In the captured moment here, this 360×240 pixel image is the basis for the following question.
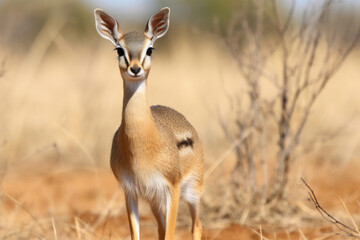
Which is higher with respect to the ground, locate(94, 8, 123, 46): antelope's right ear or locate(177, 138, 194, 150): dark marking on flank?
locate(94, 8, 123, 46): antelope's right ear

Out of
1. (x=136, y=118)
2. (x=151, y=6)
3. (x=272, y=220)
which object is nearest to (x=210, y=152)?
(x=272, y=220)

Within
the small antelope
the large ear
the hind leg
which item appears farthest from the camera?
the hind leg

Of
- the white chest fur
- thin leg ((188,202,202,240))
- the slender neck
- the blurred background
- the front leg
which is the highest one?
the slender neck

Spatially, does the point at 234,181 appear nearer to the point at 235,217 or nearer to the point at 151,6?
the point at 235,217

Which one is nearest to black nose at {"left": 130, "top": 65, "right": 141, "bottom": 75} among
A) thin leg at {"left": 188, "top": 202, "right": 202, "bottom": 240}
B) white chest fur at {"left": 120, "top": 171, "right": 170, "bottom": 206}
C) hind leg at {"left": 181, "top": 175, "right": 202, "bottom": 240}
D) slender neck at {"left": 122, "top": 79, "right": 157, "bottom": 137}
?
slender neck at {"left": 122, "top": 79, "right": 157, "bottom": 137}

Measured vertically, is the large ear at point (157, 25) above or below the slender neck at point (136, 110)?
above

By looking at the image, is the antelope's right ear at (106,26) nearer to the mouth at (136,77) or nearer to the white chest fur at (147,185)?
the mouth at (136,77)

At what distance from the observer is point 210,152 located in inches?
334

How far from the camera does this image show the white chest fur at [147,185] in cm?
387

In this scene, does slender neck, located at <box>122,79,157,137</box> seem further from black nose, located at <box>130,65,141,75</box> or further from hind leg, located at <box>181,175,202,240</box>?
hind leg, located at <box>181,175,202,240</box>

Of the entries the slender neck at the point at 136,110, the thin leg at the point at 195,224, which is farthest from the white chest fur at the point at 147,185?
the thin leg at the point at 195,224

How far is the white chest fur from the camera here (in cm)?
387

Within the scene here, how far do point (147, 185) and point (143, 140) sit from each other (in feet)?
0.99

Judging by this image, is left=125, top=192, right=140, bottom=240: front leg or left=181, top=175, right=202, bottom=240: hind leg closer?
left=125, top=192, right=140, bottom=240: front leg
